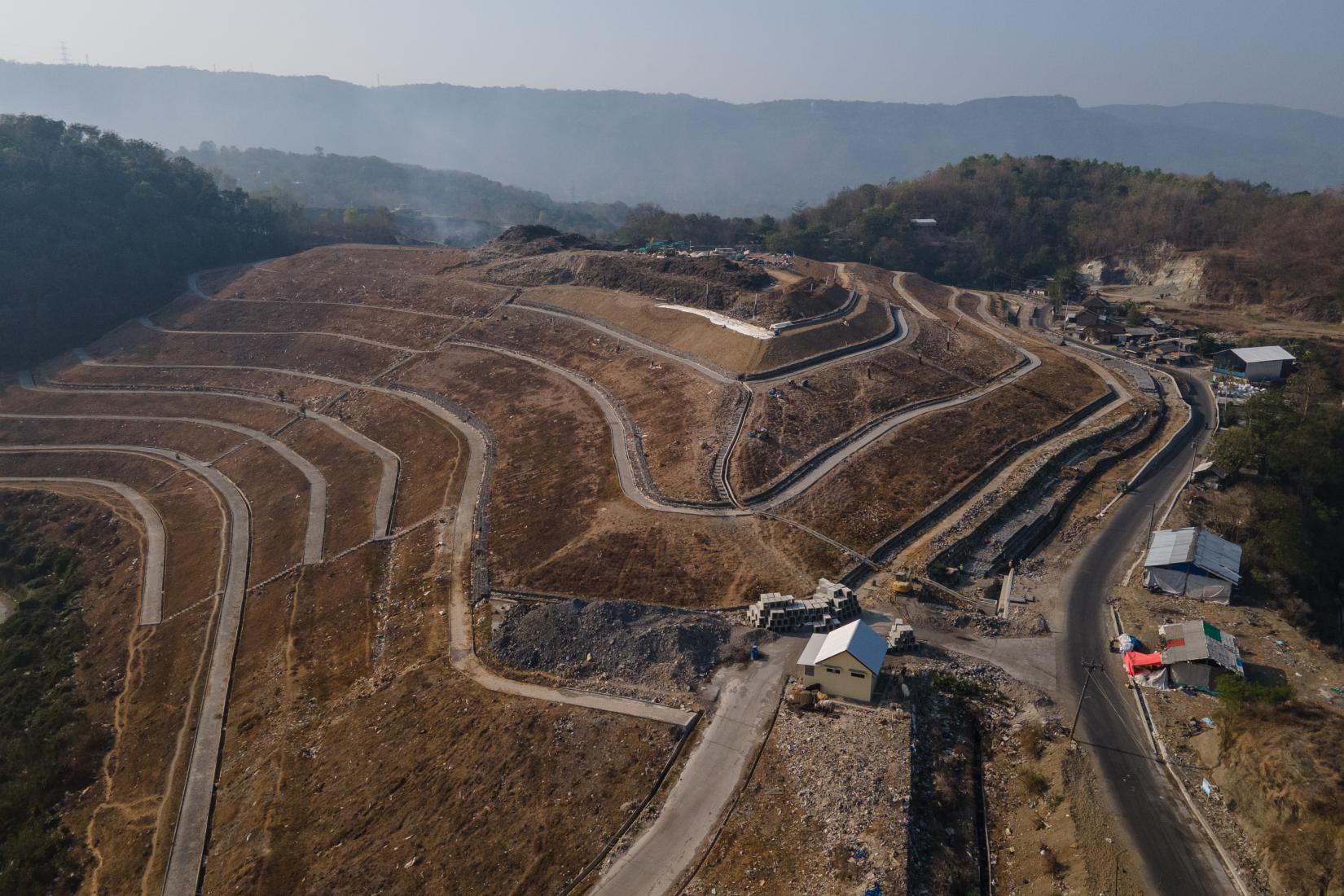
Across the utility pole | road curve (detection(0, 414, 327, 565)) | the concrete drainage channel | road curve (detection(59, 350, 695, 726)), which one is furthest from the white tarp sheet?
road curve (detection(0, 414, 327, 565))

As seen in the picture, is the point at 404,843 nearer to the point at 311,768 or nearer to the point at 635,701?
the point at 311,768

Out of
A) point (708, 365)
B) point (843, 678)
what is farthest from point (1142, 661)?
point (708, 365)

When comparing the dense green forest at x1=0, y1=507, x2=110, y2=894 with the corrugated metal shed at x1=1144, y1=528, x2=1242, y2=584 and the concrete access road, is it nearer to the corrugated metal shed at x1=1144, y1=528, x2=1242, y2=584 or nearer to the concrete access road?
the concrete access road

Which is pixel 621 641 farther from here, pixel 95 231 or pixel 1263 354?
pixel 95 231

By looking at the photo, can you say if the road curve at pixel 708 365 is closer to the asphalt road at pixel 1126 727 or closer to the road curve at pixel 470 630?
the road curve at pixel 470 630

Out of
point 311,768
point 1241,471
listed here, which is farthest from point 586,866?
point 1241,471

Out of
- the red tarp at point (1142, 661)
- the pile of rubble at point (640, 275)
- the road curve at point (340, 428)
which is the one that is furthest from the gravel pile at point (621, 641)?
the pile of rubble at point (640, 275)

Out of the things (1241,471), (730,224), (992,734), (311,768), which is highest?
(730,224)

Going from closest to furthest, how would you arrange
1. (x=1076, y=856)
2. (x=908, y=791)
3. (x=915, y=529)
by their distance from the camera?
(x=1076, y=856) → (x=908, y=791) → (x=915, y=529)
